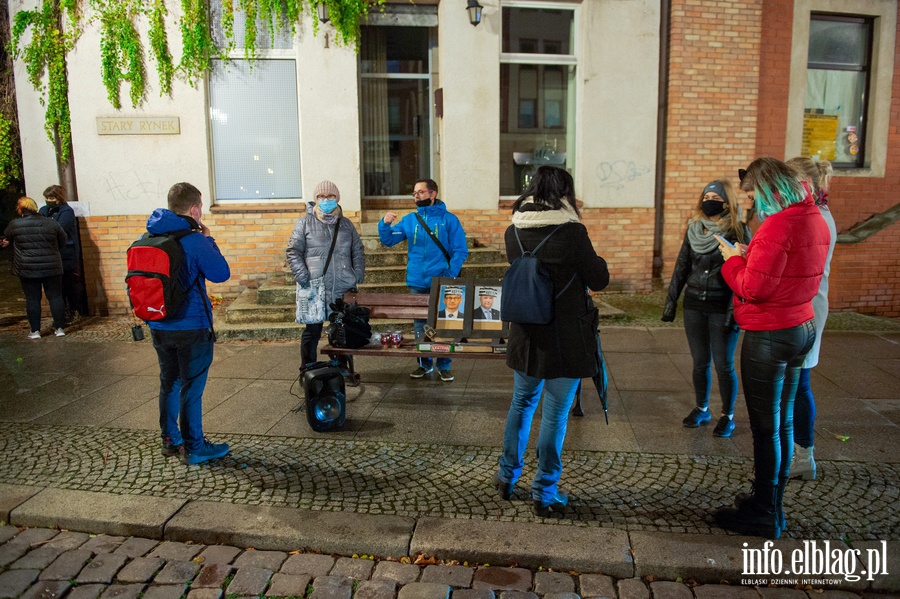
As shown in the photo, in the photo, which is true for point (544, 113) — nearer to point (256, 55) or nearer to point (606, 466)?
point (256, 55)

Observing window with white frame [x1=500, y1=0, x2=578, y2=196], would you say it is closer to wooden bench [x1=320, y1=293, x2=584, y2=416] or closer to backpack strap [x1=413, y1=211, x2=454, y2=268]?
backpack strap [x1=413, y1=211, x2=454, y2=268]

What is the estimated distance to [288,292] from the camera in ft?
28.1

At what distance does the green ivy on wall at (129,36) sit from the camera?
8.87 meters

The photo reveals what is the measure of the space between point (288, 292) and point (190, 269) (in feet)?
14.0

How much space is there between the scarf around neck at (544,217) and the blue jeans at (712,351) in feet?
5.69

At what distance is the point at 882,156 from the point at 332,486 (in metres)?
10.5

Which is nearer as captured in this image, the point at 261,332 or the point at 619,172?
the point at 261,332

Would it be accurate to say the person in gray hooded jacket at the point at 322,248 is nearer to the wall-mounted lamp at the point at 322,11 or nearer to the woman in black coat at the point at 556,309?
the woman in black coat at the point at 556,309

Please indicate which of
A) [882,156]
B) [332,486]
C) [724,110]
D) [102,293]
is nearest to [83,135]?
[102,293]

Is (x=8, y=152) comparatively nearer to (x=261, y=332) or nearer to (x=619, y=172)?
(x=261, y=332)

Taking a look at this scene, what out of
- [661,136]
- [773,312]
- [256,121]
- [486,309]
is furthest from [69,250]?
[773,312]

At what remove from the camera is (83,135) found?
29.9 ft

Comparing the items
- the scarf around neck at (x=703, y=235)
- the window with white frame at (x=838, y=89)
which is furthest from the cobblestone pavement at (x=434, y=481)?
the window with white frame at (x=838, y=89)

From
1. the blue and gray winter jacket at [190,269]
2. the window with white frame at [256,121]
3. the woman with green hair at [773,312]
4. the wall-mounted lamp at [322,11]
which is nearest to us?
the woman with green hair at [773,312]
